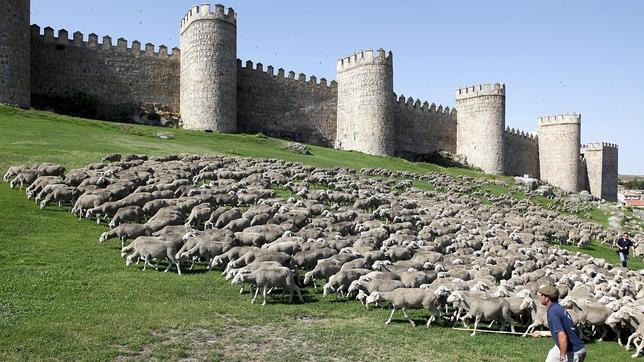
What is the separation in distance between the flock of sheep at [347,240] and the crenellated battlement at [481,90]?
4280cm

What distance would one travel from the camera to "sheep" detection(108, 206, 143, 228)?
19391 millimetres

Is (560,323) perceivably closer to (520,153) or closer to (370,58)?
(370,58)

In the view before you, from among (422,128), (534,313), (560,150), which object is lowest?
(534,313)

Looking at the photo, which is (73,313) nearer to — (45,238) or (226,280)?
(226,280)

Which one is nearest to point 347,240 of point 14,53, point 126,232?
point 126,232

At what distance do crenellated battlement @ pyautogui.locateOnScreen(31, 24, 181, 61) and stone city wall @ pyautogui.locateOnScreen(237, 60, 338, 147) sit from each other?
7455 mm

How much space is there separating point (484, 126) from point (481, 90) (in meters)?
4.13

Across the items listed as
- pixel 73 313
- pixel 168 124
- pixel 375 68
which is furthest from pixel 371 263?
pixel 375 68

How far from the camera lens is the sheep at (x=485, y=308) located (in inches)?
521

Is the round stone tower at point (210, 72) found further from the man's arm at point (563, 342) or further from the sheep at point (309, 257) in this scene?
the man's arm at point (563, 342)

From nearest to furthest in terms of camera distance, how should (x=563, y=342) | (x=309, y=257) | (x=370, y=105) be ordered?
(x=563, y=342) → (x=309, y=257) → (x=370, y=105)

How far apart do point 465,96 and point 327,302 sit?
64616mm

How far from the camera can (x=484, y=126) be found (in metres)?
74.0

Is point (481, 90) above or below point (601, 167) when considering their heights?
above
